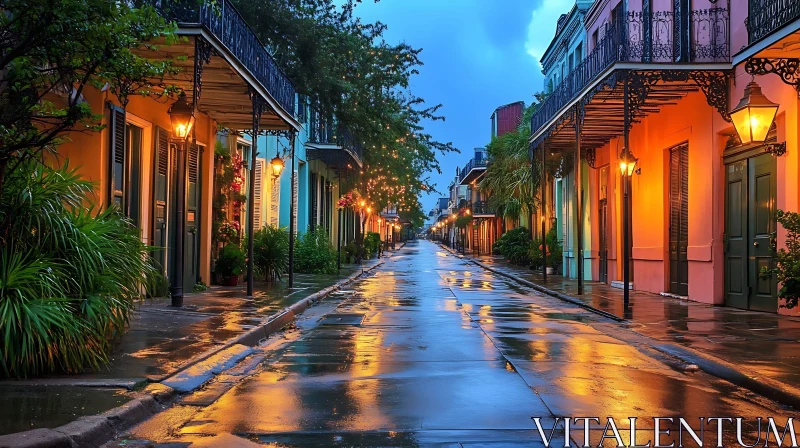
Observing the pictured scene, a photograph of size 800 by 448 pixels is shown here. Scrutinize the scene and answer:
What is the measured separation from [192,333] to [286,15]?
1151 centimetres

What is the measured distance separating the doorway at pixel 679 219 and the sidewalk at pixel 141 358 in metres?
9.43

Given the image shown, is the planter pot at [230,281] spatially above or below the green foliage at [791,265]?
below

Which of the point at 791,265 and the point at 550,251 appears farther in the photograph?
the point at 550,251

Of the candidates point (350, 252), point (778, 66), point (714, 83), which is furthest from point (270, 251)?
point (350, 252)

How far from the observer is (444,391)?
717 centimetres

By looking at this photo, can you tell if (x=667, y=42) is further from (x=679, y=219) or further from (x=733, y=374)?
(x=733, y=374)

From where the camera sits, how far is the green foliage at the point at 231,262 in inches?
781

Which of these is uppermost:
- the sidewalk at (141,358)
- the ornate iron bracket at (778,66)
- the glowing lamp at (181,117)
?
the ornate iron bracket at (778,66)

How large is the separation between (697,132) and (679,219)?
257 cm

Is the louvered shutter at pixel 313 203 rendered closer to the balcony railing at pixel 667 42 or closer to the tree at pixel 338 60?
the tree at pixel 338 60

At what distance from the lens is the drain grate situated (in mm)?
13317

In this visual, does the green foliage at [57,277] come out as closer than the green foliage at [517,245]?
Yes

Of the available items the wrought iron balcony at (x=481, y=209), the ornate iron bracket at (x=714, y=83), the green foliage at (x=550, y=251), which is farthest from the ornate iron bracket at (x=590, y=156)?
the wrought iron balcony at (x=481, y=209)

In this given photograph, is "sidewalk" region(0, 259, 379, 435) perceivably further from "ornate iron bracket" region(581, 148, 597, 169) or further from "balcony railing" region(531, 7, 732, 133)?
"ornate iron bracket" region(581, 148, 597, 169)
